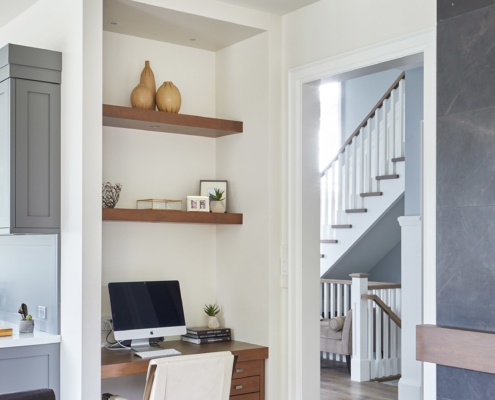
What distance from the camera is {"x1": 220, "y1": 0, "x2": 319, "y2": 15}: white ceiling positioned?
4504mm

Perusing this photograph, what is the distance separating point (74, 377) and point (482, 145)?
7.98 ft

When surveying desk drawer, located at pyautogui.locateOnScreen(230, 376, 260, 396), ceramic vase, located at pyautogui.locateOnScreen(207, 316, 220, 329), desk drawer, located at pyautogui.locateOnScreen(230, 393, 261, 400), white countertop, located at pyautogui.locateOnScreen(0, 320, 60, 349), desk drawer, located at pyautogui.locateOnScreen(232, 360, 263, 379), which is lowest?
desk drawer, located at pyautogui.locateOnScreen(230, 393, 261, 400)

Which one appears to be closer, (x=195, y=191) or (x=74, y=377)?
(x=74, y=377)

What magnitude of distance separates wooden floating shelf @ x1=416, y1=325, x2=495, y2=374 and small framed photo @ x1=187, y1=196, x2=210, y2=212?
1.69m

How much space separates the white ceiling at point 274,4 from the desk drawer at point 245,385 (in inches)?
90.4

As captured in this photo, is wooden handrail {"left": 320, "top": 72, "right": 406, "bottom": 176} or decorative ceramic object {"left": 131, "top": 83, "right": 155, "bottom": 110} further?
wooden handrail {"left": 320, "top": 72, "right": 406, "bottom": 176}

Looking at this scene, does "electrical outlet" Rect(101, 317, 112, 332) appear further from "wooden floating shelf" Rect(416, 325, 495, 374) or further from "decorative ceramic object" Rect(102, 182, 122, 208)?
"wooden floating shelf" Rect(416, 325, 495, 374)

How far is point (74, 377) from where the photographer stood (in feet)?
13.1

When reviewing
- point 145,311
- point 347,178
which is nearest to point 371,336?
point 347,178

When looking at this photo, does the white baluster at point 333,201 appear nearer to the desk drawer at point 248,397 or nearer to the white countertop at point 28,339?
the desk drawer at point 248,397

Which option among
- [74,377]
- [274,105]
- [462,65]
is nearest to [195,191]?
[274,105]

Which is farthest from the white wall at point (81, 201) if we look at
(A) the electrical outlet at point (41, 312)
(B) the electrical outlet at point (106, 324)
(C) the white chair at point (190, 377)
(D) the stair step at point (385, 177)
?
(D) the stair step at point (385, 177)

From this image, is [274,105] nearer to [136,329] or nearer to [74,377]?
[136,329]

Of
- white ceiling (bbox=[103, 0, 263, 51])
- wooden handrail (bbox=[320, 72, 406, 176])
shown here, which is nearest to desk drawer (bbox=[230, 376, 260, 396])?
white ceiling (bbox=[103, 0, 263, 51])
